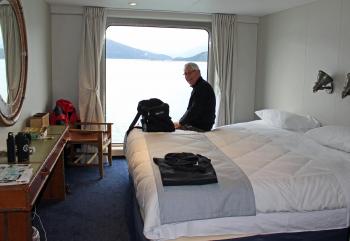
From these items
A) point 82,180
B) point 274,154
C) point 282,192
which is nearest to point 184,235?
point 282,192

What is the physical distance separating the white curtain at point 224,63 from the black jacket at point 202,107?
1.42 metres

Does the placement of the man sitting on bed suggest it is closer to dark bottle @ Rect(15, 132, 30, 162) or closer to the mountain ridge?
the mountain ridge

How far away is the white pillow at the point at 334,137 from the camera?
10.2 feet

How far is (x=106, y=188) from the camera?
4.09m

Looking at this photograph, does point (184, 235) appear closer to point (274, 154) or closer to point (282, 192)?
point (282, 192)

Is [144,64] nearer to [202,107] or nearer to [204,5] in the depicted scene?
[204,5]

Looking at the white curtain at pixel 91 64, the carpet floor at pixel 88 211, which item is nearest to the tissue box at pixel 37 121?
the carpet floor at pixel 88 211

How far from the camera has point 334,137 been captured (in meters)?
3.26

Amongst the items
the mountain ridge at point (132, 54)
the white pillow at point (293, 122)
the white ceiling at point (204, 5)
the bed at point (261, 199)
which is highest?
the white ceiling at point (204, 5)

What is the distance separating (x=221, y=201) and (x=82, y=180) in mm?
2593

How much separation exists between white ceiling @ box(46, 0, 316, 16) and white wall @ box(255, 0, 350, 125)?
0.24m

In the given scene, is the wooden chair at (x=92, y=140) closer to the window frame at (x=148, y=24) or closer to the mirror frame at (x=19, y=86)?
the window frame at (x=148, y=24)

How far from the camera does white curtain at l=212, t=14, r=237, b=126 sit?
532cm

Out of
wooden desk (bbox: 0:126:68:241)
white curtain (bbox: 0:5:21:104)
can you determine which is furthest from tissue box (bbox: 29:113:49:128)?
wooden desk (bbox: 0:126:68:241)
